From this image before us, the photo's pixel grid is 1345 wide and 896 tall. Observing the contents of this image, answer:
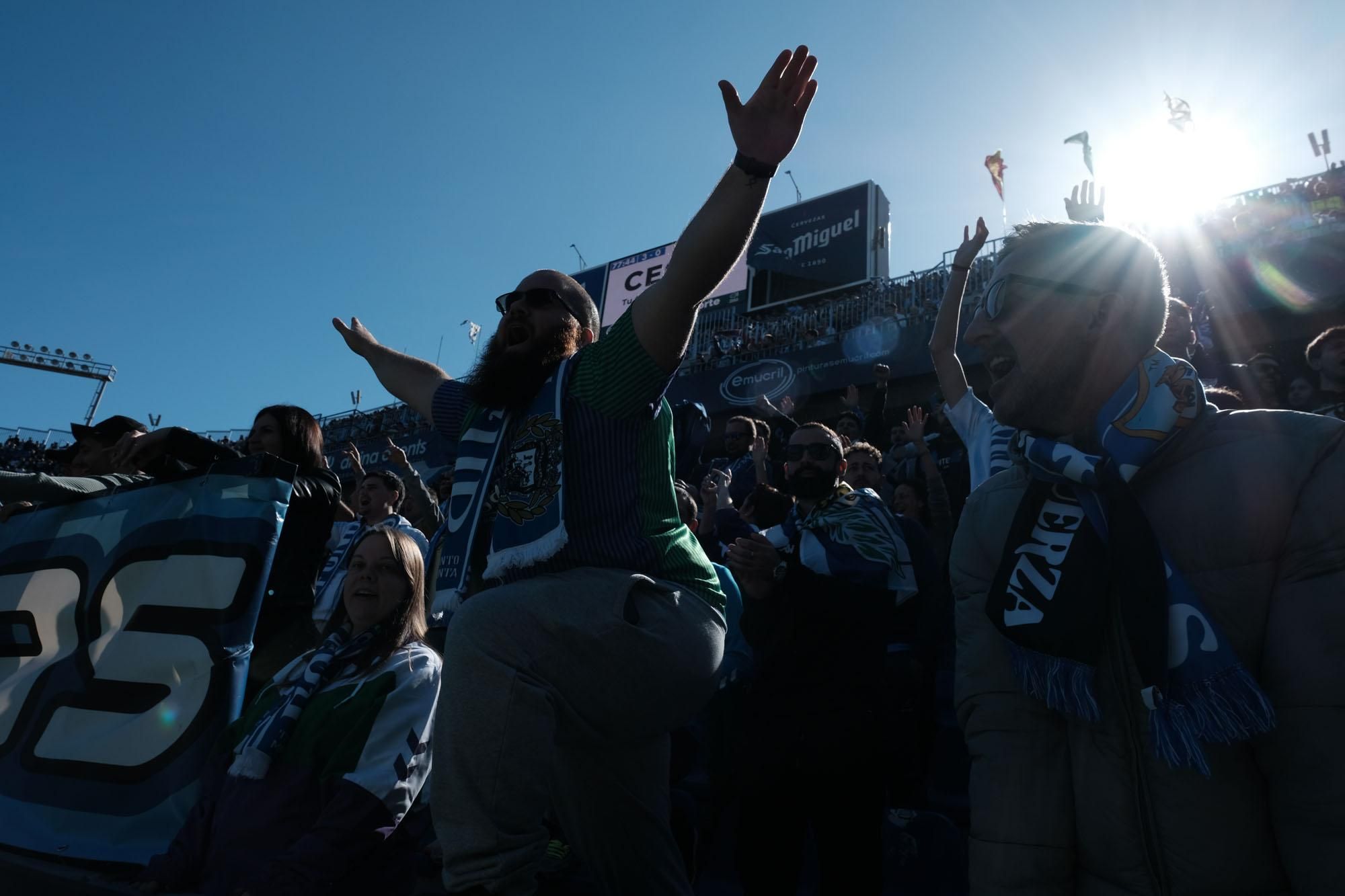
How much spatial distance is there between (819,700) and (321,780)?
164 cm

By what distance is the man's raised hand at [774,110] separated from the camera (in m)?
1.69

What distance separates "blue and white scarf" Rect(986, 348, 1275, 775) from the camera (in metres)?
1.20

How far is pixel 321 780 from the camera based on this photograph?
8.32ft

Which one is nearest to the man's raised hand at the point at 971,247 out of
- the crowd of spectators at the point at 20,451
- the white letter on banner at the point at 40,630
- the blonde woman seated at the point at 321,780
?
the blonde woman seated at the point at 321,780

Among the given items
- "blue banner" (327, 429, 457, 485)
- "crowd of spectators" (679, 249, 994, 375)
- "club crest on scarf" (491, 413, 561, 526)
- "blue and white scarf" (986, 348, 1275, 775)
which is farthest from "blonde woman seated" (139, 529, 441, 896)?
"blue banner" (327, 429, 457, 485)

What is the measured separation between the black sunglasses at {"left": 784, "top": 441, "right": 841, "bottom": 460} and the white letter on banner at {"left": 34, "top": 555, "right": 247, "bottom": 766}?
2.30 metres

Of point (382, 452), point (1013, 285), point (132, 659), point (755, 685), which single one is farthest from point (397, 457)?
point (382, 452)

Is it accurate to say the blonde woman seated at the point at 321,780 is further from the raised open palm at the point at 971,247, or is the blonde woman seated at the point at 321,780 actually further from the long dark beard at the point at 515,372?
the raised open palm at the point at 971,247

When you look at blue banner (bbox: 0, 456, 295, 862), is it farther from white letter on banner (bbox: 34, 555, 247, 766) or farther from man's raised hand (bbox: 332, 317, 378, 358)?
man's raised hand (bbox: 332, 317, 378, 358)

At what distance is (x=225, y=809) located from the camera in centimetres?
258

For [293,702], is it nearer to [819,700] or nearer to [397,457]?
[819,700]

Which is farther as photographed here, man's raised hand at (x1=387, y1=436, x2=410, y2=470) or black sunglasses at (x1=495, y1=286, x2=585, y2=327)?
man's raised hand at (x1=387, y1=436, x2=410, y2=470)

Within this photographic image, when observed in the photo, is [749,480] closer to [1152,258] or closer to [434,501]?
[434,501]

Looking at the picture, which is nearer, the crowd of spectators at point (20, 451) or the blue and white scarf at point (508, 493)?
the blue and white scarf at point (508, 493)
